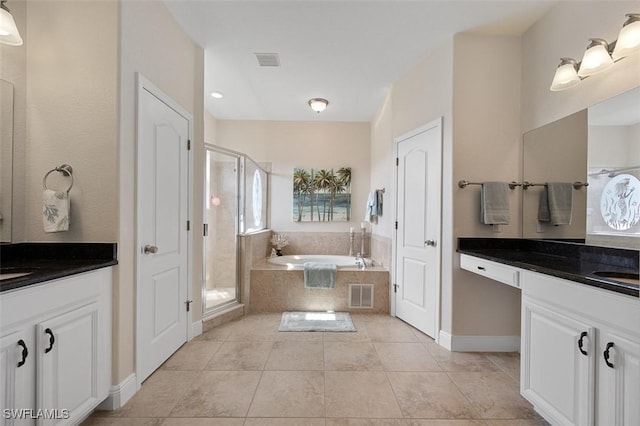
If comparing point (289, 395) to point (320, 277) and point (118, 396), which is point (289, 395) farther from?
point (320, 277)


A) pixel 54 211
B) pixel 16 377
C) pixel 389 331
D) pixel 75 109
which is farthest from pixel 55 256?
pixel 389 331

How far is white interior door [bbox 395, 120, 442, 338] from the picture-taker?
2795 mm

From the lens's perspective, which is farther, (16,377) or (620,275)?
(620,275)

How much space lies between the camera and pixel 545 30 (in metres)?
2.37

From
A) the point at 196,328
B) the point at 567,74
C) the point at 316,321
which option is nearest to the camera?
the point at 567,74

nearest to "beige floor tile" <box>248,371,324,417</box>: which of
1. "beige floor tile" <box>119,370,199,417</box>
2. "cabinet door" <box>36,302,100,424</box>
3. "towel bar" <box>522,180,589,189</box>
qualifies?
"beige floor tile" <box>119,370,199,417</box>

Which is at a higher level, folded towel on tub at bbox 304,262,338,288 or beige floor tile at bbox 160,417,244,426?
folded towel on tub at bbox 304,262,338,288

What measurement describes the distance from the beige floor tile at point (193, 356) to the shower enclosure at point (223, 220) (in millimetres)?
404

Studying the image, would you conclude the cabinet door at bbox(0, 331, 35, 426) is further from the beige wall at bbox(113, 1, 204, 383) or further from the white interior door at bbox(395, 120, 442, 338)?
the white interior door at bbox(395, 120, 442, 338)

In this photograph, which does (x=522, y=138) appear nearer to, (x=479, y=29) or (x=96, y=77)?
(x=479, y=29)

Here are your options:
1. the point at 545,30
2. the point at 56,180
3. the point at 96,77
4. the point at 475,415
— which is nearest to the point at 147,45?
the point at 96,77

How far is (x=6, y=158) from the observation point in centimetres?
169

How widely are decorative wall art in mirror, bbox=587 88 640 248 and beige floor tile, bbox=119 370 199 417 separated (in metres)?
2.88

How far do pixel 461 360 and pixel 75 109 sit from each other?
10.6 feet
